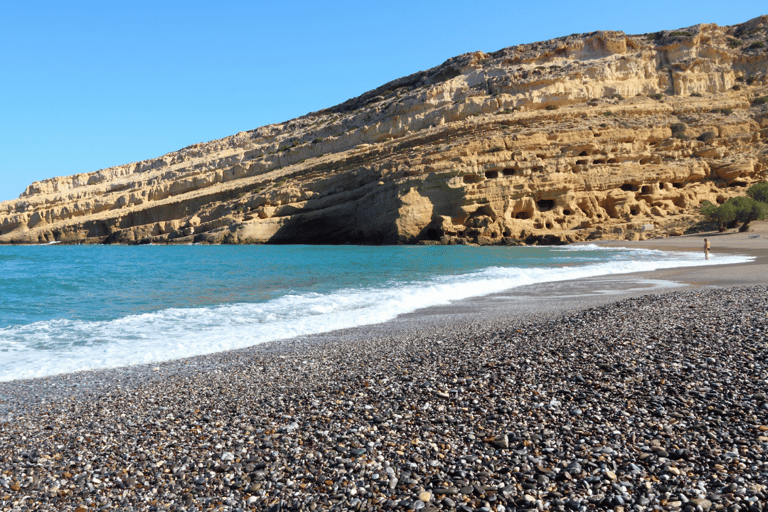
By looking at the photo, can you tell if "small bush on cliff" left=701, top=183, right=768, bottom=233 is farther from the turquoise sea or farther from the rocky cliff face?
the turquoise sea

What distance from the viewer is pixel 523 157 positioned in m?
43.4

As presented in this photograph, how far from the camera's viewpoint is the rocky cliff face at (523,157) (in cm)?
4200

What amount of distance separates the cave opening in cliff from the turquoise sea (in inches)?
653

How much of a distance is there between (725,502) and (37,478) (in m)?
4.93

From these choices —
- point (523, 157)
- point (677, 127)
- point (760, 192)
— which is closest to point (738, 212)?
point (760, 192)

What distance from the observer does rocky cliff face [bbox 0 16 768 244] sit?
138 ft

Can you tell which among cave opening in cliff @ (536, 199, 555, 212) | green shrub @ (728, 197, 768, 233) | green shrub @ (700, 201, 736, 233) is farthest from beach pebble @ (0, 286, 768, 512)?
cave opening in cliff @ (536, 199, 555, 212)

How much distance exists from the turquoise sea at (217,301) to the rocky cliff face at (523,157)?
16125 millimetres

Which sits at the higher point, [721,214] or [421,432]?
[721,214]

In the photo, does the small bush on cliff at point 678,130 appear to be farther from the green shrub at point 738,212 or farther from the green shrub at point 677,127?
the green shrub at point 738,212

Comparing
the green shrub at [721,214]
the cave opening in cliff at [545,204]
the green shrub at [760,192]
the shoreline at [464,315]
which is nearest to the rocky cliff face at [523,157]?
the cave opening in cliff at [545,204]

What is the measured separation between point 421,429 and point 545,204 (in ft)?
138

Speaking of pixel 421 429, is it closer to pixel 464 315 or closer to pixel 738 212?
pixel 464 315

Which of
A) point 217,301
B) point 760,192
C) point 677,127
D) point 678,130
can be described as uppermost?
point 677,127
